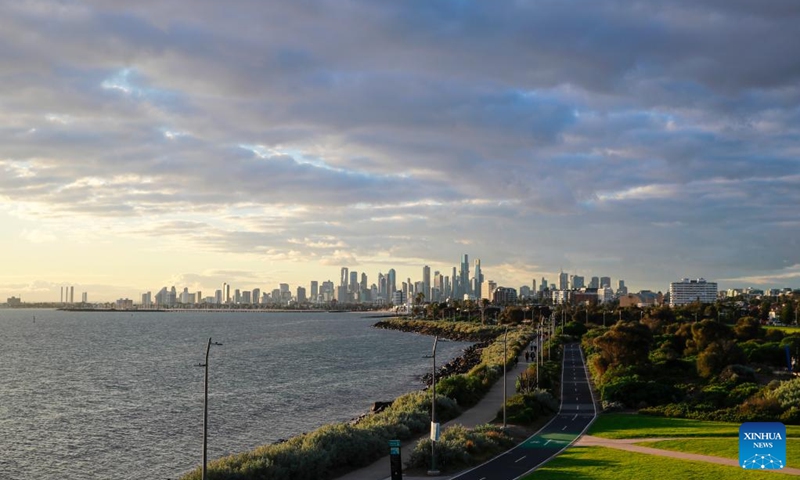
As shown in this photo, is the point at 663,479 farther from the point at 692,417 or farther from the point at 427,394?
the point at 427,394

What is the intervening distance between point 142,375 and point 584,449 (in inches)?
3044

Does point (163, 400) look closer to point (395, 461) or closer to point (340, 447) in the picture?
point (340, 447)

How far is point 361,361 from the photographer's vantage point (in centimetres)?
12288

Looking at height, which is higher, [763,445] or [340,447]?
[763,445]

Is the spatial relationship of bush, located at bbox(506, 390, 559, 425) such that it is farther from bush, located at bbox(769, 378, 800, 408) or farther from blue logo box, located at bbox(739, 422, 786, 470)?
blue logo box, located at bbox(739, 422, 786, 470)

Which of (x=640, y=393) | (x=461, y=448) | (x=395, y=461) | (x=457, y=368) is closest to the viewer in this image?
(x=395, y=461)

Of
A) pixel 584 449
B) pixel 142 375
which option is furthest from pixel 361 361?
pixel 584 449

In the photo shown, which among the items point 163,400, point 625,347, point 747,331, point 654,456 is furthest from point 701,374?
point 163,400

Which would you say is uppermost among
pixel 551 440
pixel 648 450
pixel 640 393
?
pixel 640 393

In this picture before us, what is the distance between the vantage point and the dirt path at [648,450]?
1460 inches

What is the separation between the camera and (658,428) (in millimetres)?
50281

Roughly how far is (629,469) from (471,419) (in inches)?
897

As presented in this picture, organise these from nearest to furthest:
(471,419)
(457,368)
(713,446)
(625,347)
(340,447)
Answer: (340,447) → (713,446) → (471,419) → (625,347) → (457,368)

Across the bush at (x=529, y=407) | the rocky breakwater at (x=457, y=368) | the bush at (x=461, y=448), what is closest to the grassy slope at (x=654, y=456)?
the bush at (x=461, y=448)
